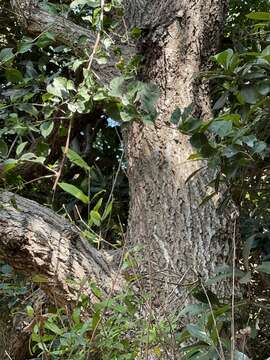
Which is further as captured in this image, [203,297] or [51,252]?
[51,252]

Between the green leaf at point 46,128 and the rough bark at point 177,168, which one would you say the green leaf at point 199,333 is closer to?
the rough bark at point 177,168

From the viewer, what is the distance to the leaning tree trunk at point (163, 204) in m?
1.81

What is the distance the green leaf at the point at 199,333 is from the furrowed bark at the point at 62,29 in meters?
1.31

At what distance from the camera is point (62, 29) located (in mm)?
2314

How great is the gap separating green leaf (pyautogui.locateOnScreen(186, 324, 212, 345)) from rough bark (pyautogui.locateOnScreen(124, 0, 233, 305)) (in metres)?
0.63

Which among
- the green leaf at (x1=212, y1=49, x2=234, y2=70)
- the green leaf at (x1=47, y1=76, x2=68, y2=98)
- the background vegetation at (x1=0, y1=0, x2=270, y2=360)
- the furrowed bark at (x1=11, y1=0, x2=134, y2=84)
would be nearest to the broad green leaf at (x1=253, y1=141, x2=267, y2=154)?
the background vegetation at (x1=0, y1=0, x2=270, y2=360)

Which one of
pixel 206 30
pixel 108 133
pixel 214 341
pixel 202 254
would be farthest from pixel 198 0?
pixel 214 341

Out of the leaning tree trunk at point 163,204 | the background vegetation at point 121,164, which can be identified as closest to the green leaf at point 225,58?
the background vegetation at point 121,164

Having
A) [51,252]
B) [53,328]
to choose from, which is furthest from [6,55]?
[53,328]

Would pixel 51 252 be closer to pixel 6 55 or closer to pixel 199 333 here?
pixel 6 55

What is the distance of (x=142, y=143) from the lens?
201 centimetres

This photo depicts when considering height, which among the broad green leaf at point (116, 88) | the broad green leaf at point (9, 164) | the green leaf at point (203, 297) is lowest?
the green leaf at point (203, 297)

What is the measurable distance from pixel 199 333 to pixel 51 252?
2.71 feet

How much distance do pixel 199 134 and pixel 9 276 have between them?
144 cm
